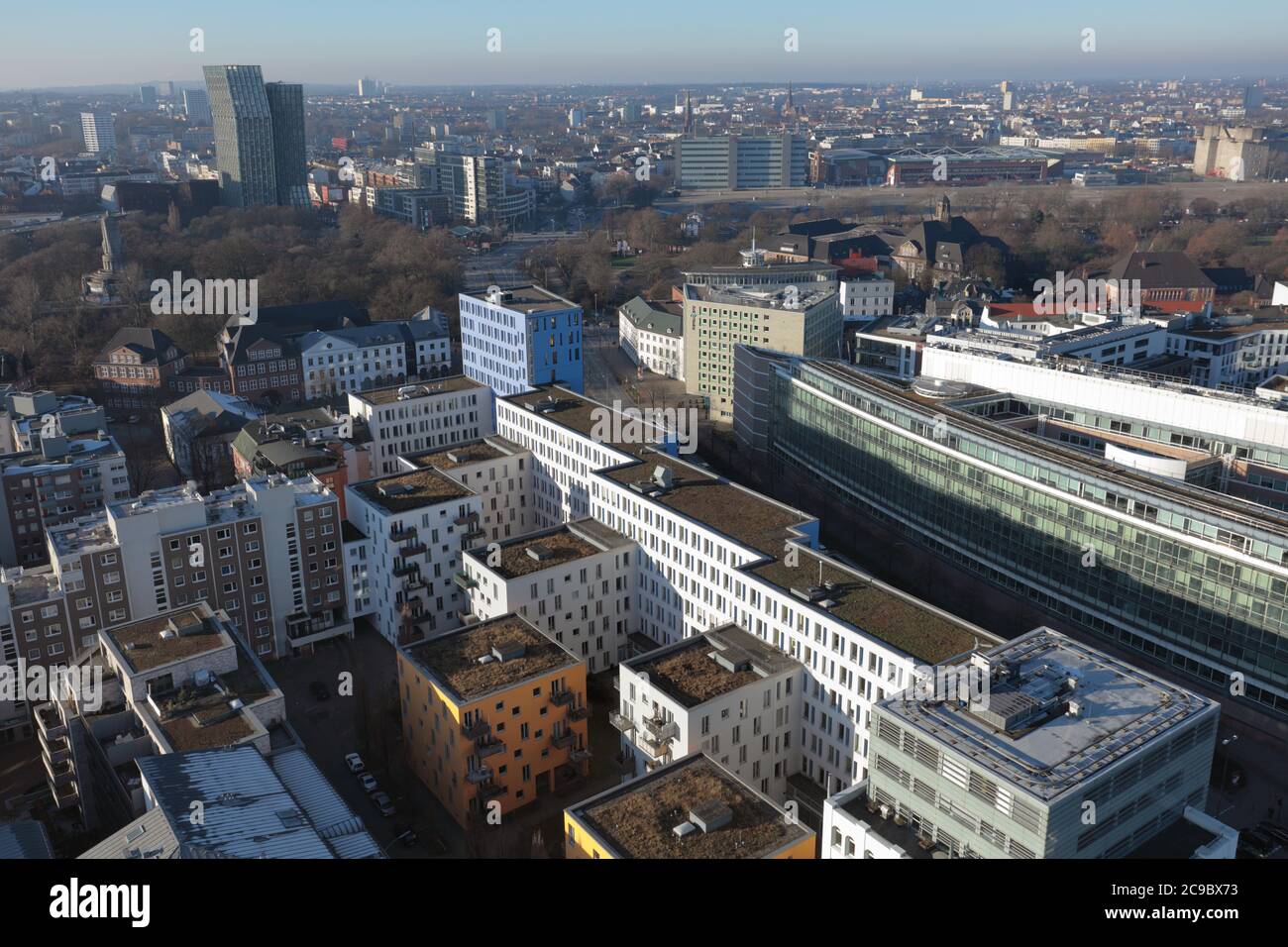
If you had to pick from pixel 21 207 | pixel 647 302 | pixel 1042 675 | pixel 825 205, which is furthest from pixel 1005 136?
pixel 1042 675

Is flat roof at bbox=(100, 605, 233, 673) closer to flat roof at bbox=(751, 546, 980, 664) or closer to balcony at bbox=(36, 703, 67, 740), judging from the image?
balcony at bbox=(36, 703, 67, 740)

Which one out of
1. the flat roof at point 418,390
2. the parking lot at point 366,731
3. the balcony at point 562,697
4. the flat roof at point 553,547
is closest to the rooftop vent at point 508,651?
the balcony at point 562,697

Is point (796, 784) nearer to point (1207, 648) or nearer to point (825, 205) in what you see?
point (1207, 648)

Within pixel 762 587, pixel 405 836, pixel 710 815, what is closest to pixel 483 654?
pixel 405 836

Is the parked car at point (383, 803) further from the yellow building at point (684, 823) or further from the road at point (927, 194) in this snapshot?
the road at point (927, 194)
